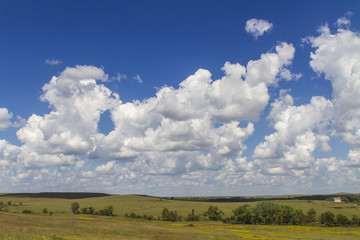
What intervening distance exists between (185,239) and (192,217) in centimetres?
10770

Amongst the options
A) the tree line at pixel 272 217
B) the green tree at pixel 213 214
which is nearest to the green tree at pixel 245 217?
the tree line at pixel 272 217

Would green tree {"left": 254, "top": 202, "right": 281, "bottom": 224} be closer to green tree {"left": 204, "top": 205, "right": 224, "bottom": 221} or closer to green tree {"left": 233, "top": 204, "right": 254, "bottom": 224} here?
green tree {"left": 233, "top": 204, "right": 254, "bottom": 224}

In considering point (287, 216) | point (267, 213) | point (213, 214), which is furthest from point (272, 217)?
point (213, 214)

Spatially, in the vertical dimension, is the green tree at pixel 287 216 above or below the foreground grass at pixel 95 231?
below

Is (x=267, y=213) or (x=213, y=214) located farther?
(x=213, y=214)

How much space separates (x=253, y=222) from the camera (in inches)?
6019

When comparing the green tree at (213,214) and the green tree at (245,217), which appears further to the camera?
the green tree at (213,214)

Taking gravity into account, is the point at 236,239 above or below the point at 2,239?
below

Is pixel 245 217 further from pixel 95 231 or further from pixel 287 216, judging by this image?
pixel 95 231

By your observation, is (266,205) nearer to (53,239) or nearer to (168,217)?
(168,217)

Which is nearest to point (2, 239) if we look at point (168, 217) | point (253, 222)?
point (168, 217)

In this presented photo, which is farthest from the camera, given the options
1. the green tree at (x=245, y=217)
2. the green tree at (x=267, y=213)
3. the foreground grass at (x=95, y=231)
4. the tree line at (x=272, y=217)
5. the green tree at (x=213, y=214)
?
the green tree at (x=213, y=214)

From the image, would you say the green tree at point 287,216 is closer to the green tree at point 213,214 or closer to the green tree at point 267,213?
the green tree at point 267,213

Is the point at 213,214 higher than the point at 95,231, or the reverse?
the point at 95,231
